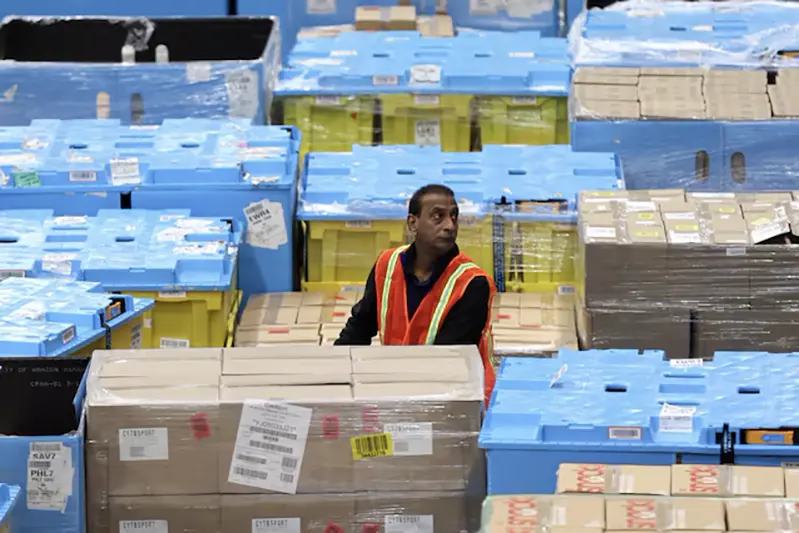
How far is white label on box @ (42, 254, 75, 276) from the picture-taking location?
348 inches

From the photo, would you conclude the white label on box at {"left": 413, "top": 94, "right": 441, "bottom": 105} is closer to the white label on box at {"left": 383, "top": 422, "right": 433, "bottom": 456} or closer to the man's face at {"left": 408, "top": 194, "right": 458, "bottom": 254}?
the man's face at {"left": 408, "top": 194, "right": 458, "bottom": 254}

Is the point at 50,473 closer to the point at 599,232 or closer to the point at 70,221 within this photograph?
the point at 70,221

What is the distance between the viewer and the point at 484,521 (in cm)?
568

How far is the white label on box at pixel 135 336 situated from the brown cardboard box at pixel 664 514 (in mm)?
2962

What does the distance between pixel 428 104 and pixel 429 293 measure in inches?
153

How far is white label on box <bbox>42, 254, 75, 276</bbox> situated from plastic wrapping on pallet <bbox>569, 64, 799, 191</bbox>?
10.6 feet

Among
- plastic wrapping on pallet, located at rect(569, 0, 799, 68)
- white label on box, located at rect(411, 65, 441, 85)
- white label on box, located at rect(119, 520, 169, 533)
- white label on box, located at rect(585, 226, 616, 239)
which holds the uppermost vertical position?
plastic wrapping on pallet, located at rect(569, 0, 799, 68)

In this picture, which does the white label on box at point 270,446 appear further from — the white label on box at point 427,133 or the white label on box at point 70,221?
the white label on box at point 427,133

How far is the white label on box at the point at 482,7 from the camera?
1310cm

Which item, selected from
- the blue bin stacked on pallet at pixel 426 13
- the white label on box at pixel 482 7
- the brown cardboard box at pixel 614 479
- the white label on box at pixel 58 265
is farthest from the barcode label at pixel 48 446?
the white label on box at pixel 482 7

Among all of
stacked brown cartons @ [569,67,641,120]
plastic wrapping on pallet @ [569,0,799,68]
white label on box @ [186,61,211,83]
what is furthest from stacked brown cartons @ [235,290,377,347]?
plastic wrapping on pallet @ [569,0,799,68]

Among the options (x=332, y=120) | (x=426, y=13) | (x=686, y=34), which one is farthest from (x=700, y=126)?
(x=426, y=13)

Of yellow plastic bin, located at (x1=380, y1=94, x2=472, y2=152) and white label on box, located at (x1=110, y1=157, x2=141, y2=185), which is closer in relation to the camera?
white label on box, located at (x1=110, y1=157, x2=141, y2=185)

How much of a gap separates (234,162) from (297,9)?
365cm
